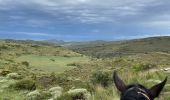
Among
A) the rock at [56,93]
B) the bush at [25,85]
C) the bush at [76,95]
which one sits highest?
the bush at [76,95]

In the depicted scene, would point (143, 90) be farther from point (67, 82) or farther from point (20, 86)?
point (67, 82)

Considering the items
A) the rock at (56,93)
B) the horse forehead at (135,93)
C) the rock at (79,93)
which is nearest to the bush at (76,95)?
the rock at (79,93)

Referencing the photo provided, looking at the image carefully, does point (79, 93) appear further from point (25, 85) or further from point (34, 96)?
point (25, 85)

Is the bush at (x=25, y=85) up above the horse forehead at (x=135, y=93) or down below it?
below

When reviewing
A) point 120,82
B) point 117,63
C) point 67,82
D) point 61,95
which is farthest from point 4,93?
point 117,63

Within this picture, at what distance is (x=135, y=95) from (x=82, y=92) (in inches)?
502

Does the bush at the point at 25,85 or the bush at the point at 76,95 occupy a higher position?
the bush at the point at 76,95

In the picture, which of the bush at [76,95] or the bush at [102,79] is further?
the bush at [102,79]

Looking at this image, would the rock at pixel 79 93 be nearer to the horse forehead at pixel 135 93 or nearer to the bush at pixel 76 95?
the bush at pixel 76 95

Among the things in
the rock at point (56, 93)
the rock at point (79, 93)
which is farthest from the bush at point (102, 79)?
the rock at point (79, 93)

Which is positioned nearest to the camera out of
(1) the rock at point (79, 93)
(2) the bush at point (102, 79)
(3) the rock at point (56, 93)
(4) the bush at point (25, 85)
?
(1) the rock at point (79, 93)

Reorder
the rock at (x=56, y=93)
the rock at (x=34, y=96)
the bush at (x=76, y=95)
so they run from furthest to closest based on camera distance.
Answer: the rock at (x=34, y=96)
the rock at (x=56, y=93)
the bush at (x=76, y=95)

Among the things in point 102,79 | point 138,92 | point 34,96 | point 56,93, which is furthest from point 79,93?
point 138,92

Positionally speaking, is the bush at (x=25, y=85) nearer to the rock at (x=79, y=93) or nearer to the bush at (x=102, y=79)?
the bush at (x=102, y=79)
